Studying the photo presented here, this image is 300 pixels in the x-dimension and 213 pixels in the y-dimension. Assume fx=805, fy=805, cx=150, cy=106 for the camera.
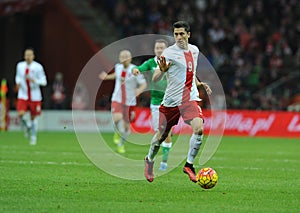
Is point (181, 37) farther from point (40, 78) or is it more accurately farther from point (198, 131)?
point (40, 78)

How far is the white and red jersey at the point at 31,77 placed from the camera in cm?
2214

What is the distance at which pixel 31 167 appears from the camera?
15258 millimetres

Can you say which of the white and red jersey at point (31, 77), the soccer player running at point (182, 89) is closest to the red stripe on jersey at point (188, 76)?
the soccer player running at point (182, 89)

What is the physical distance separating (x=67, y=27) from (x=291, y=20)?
10053mm

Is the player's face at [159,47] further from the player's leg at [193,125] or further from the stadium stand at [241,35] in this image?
the stadium stand at [241,35]

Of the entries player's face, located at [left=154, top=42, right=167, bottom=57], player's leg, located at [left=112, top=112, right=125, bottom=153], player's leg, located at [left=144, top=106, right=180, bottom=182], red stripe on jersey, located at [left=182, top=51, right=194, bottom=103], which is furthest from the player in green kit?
player's leg, located at [left=112, top=112, right=125, bottom=153]

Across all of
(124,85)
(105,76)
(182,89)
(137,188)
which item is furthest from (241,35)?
(137,188)

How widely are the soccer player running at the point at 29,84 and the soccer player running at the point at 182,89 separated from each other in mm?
9733

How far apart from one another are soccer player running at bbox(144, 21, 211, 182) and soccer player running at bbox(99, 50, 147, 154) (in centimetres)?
755

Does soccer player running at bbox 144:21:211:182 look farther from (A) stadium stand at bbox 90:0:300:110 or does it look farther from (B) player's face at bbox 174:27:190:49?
(A) stadium stand at bbox 90:0:300:110

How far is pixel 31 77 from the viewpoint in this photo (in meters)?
22.1

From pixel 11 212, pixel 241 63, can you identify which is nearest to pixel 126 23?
pixel 241 63

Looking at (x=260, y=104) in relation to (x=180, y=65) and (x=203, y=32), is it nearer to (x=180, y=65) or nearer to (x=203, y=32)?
(x=203, y=32)

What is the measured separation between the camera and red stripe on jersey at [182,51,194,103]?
41.6 feet
